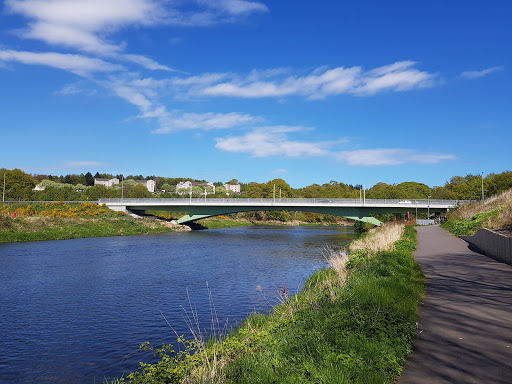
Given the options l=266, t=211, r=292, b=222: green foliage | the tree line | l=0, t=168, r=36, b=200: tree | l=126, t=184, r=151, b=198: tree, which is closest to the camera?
the tree line

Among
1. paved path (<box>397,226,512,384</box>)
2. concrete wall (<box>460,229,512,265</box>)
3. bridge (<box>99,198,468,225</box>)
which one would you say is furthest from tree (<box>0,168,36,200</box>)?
paved path (<box>397,226,512,384</box>)

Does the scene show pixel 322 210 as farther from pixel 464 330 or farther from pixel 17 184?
pixel 17 184

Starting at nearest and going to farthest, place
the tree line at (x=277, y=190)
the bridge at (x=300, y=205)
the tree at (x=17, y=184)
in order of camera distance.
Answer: the bridge at (x=300, y=205) < the tree line at (x=277, y=190) < the tree at (x=17, y=184)

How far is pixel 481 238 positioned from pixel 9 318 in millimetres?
20958

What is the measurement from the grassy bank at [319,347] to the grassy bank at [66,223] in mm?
36115

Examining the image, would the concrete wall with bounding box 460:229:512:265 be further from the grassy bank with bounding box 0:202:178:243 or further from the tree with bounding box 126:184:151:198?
the tree with bounding box 126:184:151:198

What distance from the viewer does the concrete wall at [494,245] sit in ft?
51.4

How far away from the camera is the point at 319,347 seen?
658cm

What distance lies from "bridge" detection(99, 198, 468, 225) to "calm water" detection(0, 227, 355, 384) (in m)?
30.7

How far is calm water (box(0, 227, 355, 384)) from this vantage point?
9.20 m

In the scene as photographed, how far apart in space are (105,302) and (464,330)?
474 inches

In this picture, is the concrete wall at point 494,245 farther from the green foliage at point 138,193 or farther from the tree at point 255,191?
the tree at point 255,191

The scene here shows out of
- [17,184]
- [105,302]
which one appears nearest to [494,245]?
[105,302]

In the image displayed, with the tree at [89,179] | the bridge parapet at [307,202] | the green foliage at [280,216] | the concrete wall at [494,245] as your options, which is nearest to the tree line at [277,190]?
the green foliage at [280,216]
